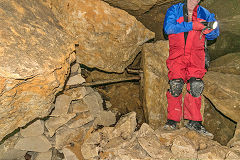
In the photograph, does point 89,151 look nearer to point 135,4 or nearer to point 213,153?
point 213,153

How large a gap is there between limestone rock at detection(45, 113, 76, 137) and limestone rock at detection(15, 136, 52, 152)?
0.22m

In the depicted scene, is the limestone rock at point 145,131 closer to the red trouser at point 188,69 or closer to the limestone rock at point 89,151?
the red trouser at point 188,69

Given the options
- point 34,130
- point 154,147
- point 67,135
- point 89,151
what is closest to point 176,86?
point 154,147

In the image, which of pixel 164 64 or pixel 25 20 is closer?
pixel 25 20

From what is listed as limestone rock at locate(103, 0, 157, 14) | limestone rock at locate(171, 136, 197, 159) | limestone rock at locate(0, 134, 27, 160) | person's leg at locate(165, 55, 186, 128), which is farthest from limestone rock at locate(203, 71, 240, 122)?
limestone rock at locate(0, 134, 27, 160)

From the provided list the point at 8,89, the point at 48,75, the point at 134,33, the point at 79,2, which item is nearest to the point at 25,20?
the point at 48,75

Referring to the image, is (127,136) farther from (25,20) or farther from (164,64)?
(25,20)

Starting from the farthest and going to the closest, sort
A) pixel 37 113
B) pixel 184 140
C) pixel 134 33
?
pixel 134 33 < pixel 184 140 < pixel 37 113

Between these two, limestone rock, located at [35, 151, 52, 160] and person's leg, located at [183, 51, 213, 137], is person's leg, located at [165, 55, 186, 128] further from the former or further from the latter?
limestone rock, located at [35, 151, 52, 160]

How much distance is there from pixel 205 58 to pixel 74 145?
349cm

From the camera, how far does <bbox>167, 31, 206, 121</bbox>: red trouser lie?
3.37 metres

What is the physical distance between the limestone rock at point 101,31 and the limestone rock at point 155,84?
0.44 m

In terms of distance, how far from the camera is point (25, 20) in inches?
96.9

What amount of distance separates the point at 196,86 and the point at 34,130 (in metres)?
3.45
